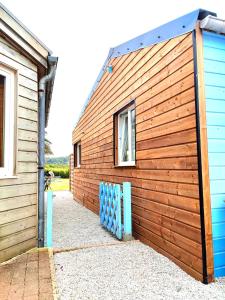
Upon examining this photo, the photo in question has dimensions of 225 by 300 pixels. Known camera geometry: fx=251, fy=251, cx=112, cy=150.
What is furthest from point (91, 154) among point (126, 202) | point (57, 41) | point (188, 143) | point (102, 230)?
point (57, 41)

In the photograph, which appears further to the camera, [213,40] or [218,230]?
[213,40]

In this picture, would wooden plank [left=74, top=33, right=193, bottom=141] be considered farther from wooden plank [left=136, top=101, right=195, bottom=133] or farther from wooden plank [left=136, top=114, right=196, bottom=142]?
wooden plank [left=136, top=114, right=196, bottom=142]

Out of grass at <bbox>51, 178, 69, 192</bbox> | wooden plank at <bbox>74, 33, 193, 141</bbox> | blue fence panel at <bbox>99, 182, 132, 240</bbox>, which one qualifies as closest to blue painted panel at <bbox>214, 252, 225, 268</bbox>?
blue fence panel at <bbox>99, 182, 132, 240</bbox>

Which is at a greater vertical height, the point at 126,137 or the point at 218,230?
the point at 126,137

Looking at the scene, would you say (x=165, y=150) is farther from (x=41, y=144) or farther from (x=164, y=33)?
(x=41, y=144)

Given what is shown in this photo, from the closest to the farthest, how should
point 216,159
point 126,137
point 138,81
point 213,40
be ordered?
1. point 216,159
2. point 213,40
3. point 138,81
4. point 126,137

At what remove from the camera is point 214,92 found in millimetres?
2850

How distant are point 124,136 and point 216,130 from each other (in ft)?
9.44

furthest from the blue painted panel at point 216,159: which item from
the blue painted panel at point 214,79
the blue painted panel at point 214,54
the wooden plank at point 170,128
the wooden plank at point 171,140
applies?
the blue painted panel at point 214,54

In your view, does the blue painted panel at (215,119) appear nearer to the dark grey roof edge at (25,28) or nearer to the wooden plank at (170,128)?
the wooden plank at (170,128)

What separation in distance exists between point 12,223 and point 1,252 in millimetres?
383

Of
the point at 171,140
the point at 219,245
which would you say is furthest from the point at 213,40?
the point at 219,245

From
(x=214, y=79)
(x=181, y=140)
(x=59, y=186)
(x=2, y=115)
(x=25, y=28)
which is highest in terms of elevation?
(x=25, y=28)

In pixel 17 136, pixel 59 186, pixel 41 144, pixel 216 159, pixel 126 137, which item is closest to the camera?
pixel 216 159
